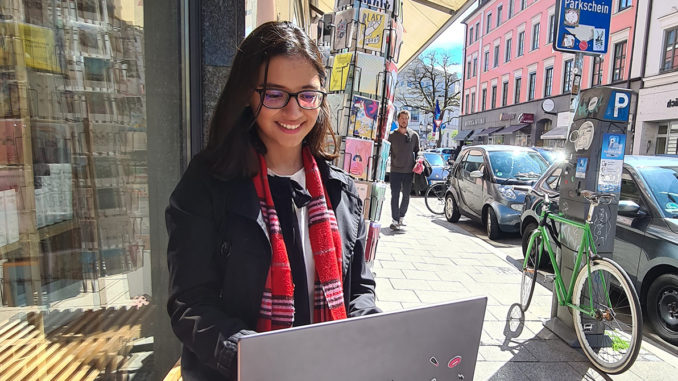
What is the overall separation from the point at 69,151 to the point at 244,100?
1.04 m

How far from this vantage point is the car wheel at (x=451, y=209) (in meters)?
9.62

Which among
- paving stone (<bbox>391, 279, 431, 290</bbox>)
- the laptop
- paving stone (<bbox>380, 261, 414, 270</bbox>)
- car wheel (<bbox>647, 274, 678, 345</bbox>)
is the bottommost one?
paving stone (<bbox>391, 279, 431, 290</bbox>)

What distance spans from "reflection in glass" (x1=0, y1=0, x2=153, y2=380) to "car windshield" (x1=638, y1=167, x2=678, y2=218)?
4656mm

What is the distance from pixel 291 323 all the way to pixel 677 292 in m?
4.07

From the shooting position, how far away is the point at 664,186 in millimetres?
4414

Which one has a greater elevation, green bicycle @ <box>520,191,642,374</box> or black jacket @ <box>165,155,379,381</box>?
black jacket @ <box>165,155,379,381</box>

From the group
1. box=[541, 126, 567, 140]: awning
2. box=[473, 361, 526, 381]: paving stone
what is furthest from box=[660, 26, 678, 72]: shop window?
box=[473, 361, 526, 381]: paving stone

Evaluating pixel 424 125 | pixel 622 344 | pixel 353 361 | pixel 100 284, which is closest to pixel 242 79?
pixel 353 361

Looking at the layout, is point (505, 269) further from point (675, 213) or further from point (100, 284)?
point (100, 284)

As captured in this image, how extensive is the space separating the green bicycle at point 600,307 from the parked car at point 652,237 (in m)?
0.81

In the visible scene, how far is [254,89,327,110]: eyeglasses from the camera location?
1285mm

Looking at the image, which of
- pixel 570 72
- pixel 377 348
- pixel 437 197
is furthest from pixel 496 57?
pixel 377 348

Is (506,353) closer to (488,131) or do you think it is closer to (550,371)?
(550,371)

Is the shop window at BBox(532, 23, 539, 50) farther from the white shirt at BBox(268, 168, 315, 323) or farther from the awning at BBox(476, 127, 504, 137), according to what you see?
the white shirt at BBox(268, 168, 315, 323)
